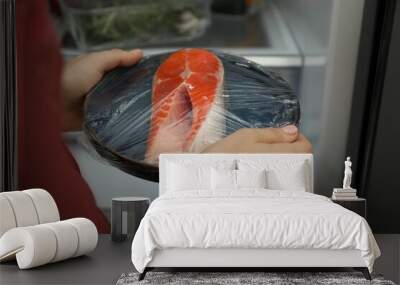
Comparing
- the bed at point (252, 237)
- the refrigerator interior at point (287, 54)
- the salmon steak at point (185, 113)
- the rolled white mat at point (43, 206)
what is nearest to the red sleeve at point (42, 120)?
the refrigerator interior at point (287, 54)

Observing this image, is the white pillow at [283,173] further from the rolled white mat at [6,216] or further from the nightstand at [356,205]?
the rolled white mat at [6,216]

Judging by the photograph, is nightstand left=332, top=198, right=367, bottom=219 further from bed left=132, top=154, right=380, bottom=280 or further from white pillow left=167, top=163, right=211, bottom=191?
bed left=132, top=154, right=380, bottom=280

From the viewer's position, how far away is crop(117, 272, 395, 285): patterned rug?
503 centimetres

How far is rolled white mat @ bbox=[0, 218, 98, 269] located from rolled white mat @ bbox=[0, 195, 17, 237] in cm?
11

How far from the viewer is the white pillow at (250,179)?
6496 millimetres

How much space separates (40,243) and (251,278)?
142 centimetres

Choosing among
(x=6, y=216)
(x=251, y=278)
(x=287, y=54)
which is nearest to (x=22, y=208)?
(x=6, y=216)

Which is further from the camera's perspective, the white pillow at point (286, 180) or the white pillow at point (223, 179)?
the white pillow at point (286, 180)

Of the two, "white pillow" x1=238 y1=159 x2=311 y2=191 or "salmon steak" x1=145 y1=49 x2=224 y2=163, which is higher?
"salmon steak" x1=145 y1=49 x2=224 y2=163

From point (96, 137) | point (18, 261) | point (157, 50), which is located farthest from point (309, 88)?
point (18, 261)

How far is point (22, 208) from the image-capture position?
Answer: 576cm

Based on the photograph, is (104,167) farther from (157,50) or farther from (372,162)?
(372,162)

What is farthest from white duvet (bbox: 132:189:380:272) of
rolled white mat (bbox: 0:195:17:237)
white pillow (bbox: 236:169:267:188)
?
white pillow (bbox: 236:169:267:188)

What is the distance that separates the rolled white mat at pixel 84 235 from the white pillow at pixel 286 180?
1.56m
